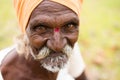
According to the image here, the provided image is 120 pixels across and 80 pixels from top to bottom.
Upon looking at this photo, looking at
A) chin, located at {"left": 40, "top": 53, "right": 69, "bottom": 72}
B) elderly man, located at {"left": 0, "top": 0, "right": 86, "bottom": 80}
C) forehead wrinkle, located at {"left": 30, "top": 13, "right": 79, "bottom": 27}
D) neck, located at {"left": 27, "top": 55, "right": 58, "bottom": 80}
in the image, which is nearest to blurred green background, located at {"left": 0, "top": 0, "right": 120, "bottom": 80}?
neck, located at {"left": 27, "top": 55, "right": 58, "bottom": 80}

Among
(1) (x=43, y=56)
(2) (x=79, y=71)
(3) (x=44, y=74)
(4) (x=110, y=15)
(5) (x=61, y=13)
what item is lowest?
(4) (x=110, y=15)

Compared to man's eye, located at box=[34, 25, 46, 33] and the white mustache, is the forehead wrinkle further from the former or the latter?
the white mustache

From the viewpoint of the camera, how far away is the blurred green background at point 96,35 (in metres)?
6.83

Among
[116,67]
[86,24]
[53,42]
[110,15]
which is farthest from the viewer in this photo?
[110,15]

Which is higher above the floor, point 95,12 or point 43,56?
point 43,56

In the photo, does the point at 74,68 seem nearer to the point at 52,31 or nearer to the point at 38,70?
the point at 38,70

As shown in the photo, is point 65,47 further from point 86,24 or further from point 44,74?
point 86,24

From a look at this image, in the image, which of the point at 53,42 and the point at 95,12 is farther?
the point at 95,12

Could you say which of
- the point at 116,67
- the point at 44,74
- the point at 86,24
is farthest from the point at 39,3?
the point at 86,24

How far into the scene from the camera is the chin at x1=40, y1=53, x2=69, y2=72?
3.24 m

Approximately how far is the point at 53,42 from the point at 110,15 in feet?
17.9

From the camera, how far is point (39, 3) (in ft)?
10.5

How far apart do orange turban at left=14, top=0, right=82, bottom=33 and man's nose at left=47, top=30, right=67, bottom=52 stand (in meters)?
0.22

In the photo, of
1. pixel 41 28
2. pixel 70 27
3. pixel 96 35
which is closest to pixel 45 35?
pixel 41 28
